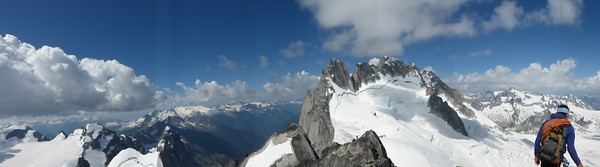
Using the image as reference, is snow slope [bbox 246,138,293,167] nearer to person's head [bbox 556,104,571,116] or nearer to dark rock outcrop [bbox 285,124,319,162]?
dark rock outcrop [bbox 285,124,319,162]

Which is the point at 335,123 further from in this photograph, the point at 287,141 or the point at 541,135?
the point at 541,135

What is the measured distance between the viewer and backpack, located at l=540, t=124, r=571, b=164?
17.2m

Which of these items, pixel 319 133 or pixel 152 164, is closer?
pixel 152 164

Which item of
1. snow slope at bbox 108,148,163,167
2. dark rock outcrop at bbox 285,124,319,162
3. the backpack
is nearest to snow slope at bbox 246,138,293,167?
dark rock outcrop at bbox 285,124,319,162

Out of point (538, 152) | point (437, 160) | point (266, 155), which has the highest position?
point (538, 152)

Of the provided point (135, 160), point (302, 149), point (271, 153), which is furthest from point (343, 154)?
point (135, 160)

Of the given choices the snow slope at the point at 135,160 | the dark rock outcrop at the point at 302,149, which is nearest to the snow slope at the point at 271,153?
the dark rock outcrop at the point at 302,149

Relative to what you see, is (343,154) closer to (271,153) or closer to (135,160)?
(271,153)

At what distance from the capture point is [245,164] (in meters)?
81.9

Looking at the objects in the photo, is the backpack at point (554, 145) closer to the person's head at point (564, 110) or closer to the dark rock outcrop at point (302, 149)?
the person's head at point (564, 110)

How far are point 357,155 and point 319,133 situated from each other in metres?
117

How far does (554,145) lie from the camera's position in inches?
678

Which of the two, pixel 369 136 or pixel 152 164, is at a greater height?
pixel 369 136

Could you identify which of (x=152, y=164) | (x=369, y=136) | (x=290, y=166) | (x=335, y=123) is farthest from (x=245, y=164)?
(x=335, y=123)
